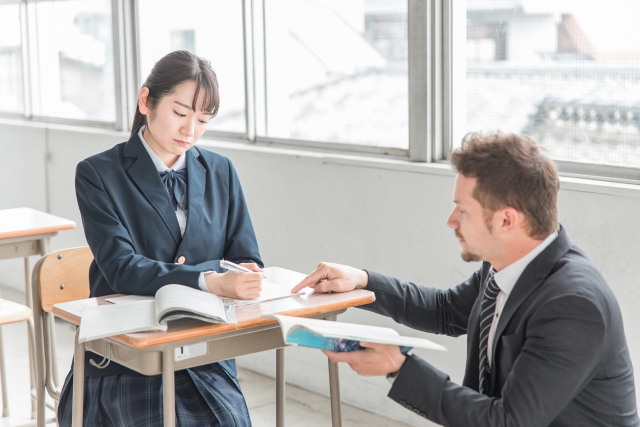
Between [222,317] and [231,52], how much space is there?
2.56 meters

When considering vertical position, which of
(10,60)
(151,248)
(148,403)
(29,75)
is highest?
(10,60)

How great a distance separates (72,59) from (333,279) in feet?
12.3

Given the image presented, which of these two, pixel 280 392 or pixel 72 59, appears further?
pixel 72 59

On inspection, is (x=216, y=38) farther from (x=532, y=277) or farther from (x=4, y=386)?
(x=532, y=277)

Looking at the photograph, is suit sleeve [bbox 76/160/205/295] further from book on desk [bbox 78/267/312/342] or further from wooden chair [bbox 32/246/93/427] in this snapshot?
wooden chair [bbox 32/246/93/427]

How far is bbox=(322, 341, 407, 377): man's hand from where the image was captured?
1.52 m

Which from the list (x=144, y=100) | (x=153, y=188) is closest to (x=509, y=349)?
(x=153, y=188)

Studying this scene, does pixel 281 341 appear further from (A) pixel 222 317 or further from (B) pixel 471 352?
(B) pixel 471 352

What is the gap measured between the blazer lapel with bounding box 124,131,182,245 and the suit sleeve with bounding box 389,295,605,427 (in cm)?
96

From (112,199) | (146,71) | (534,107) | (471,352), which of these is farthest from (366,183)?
(146,71)

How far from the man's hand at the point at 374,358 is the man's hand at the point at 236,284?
0.43 meters

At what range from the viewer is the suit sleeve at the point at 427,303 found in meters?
1.98

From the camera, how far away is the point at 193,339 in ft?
5.54

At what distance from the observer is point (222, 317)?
1.71 m
